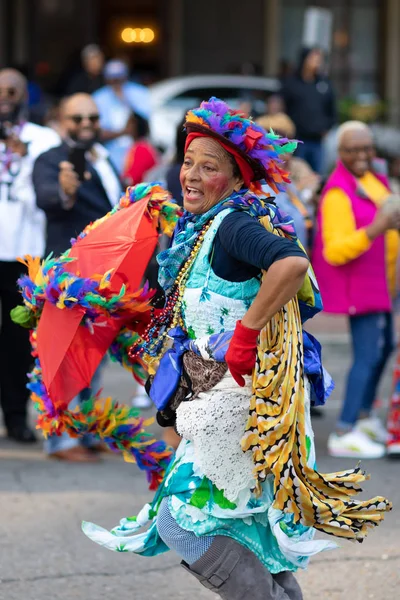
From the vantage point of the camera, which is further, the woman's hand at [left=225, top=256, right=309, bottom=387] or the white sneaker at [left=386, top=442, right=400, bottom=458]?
the white sneaker at [left=386, top=442, right=400, bottom=458]

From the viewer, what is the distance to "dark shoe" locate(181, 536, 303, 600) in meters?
3.57

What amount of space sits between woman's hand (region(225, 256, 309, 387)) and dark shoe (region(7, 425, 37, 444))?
13.0 feet

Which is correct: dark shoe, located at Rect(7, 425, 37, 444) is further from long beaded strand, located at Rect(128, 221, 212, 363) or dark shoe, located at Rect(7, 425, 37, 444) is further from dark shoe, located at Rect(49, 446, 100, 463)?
long beaded strand, located at Rect(128, 221, 212, 363)

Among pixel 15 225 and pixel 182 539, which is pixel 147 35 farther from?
pixel 182 539

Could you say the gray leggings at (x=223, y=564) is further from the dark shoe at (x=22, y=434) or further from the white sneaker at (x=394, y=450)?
Answer: the dark shoe at (x=22, y=434)

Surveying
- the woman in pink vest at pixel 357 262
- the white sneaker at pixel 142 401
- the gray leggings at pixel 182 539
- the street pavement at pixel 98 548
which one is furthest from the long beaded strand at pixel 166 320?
the white sneaker at pixel 142 401

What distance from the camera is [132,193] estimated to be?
14.3 ft

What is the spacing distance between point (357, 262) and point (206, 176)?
133 inches

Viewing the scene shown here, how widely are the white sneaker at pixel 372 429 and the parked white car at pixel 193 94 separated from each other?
9.68m

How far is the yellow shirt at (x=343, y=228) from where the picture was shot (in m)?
6.77

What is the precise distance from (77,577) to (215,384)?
1.64 metres

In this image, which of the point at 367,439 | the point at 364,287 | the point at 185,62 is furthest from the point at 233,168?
the point at 185,62

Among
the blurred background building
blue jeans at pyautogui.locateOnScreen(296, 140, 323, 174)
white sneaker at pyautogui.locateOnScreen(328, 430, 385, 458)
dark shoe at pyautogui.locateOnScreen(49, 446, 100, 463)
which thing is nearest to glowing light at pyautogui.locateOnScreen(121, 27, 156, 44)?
the blurred background building

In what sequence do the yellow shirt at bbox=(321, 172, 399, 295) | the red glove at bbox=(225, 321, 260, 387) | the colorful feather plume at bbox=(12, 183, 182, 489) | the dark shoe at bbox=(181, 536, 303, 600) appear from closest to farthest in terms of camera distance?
the red glove at bbox=(225, 321, 260, 387)
the dark shoe at bbox=(181, 536, 303, 600)
the colorful feather plume at bbox=(12, 183, 182, 489)
the yellow shirt at bbox=(321, 172, 399, 295)
